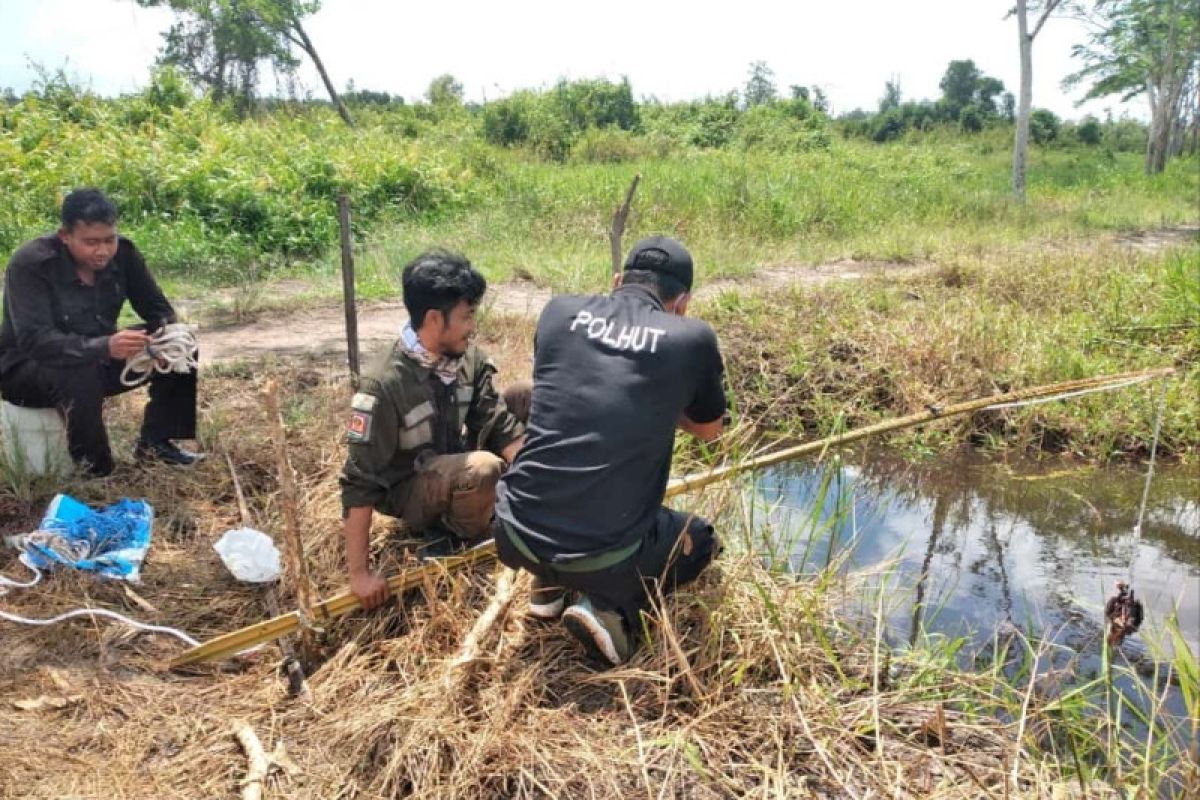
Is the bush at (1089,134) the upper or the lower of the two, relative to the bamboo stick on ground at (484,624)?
upper

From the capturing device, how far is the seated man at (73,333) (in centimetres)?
364

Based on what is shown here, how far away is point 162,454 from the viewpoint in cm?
401

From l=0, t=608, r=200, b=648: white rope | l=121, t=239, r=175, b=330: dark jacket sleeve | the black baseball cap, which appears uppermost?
the black baseball cap

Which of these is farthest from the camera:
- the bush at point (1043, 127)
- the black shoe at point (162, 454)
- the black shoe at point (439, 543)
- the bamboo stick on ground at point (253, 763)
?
the bush at point (1043, 127)

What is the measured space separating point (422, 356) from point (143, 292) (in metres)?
2.05

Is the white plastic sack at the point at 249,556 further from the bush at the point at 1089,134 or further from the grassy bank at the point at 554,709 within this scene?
the bush at the point at 1089,134

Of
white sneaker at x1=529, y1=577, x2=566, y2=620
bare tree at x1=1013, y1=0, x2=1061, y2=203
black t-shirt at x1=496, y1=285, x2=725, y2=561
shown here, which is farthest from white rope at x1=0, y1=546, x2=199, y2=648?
bare tree at x1=1013, y1=0, x2=1061, y2=203

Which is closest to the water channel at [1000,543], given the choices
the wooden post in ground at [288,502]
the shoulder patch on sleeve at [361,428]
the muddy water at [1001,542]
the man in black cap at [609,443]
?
the muddy water at [1001,542]

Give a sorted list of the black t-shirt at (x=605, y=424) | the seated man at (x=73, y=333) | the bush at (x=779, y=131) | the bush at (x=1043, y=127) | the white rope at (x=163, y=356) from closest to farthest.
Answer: the black t-shirt at (x=605, y=424)
the seated man at (x=73, y=333)
the white rope at (x=163, y=356)
the bush at (x=779, y=131)
the bush at (x=1043, y=127)

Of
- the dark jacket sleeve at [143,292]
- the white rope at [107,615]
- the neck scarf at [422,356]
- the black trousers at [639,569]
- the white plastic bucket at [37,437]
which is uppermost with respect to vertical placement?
the dark jacket sleeve at [143,292]

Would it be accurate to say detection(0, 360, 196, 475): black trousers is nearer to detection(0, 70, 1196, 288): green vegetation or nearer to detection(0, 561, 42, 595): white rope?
detection(0, 561, 42, 595): white rope

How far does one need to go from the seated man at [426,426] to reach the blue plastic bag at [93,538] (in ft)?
2.88

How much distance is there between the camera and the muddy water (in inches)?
135

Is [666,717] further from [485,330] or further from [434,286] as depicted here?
[485,330]
